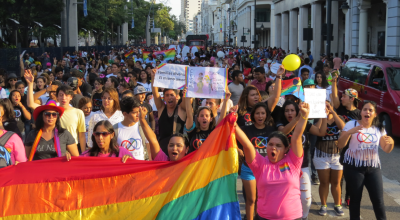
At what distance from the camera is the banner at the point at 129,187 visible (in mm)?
4328

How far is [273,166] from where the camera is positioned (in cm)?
441

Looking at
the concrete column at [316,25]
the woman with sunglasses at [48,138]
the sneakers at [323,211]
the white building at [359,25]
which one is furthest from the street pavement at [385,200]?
the concrete column at [316,25]

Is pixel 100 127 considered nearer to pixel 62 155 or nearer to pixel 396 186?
pixel 62 155

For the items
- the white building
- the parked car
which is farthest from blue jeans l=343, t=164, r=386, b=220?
the white building

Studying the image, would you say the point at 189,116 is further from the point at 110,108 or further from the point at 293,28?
the point at 293,28

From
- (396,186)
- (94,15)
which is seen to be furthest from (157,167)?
Answer: (94,15)

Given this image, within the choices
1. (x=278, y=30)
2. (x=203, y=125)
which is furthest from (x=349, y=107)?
(x=278, y=30)

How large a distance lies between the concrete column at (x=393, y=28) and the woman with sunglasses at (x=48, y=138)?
19632mm

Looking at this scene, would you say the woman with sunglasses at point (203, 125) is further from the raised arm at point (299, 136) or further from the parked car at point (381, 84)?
the parked car at point (381, 84)

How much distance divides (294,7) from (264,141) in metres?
39.1

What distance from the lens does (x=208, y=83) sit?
20.0 ft

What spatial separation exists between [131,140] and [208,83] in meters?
1.22

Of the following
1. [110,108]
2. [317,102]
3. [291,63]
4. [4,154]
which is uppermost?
[291,63]

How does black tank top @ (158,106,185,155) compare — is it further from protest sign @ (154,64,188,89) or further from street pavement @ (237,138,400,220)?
street pavement @ (237,138,400,220)
